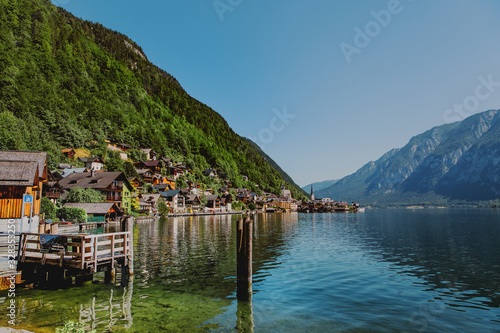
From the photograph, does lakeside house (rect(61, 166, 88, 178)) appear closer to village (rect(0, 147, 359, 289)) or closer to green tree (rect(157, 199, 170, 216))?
village (rect(0, 147, 359, 289))

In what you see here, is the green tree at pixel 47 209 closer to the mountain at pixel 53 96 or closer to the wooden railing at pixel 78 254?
the mountain at pixel 53 96

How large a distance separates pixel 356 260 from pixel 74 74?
192m

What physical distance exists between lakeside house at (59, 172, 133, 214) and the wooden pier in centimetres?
7572

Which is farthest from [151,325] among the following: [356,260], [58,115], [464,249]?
[58,115]

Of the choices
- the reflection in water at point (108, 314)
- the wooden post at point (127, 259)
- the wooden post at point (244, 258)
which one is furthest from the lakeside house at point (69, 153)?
the wooden post at point (244, 258)

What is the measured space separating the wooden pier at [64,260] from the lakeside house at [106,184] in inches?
2981

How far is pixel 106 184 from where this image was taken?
92125 mm

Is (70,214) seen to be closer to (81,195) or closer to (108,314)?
(81,195)

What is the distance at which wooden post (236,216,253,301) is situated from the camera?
18266mm

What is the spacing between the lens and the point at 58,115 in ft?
442

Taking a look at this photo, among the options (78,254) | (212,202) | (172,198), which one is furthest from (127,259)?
(212,202)

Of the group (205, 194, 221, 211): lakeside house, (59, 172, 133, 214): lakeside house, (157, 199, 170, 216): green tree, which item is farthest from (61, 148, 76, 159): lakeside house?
(205, 194, 221, 211): lakeside house

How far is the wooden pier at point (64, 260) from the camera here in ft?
62.5

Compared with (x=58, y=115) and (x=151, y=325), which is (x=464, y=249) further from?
(x=58, y=115)
